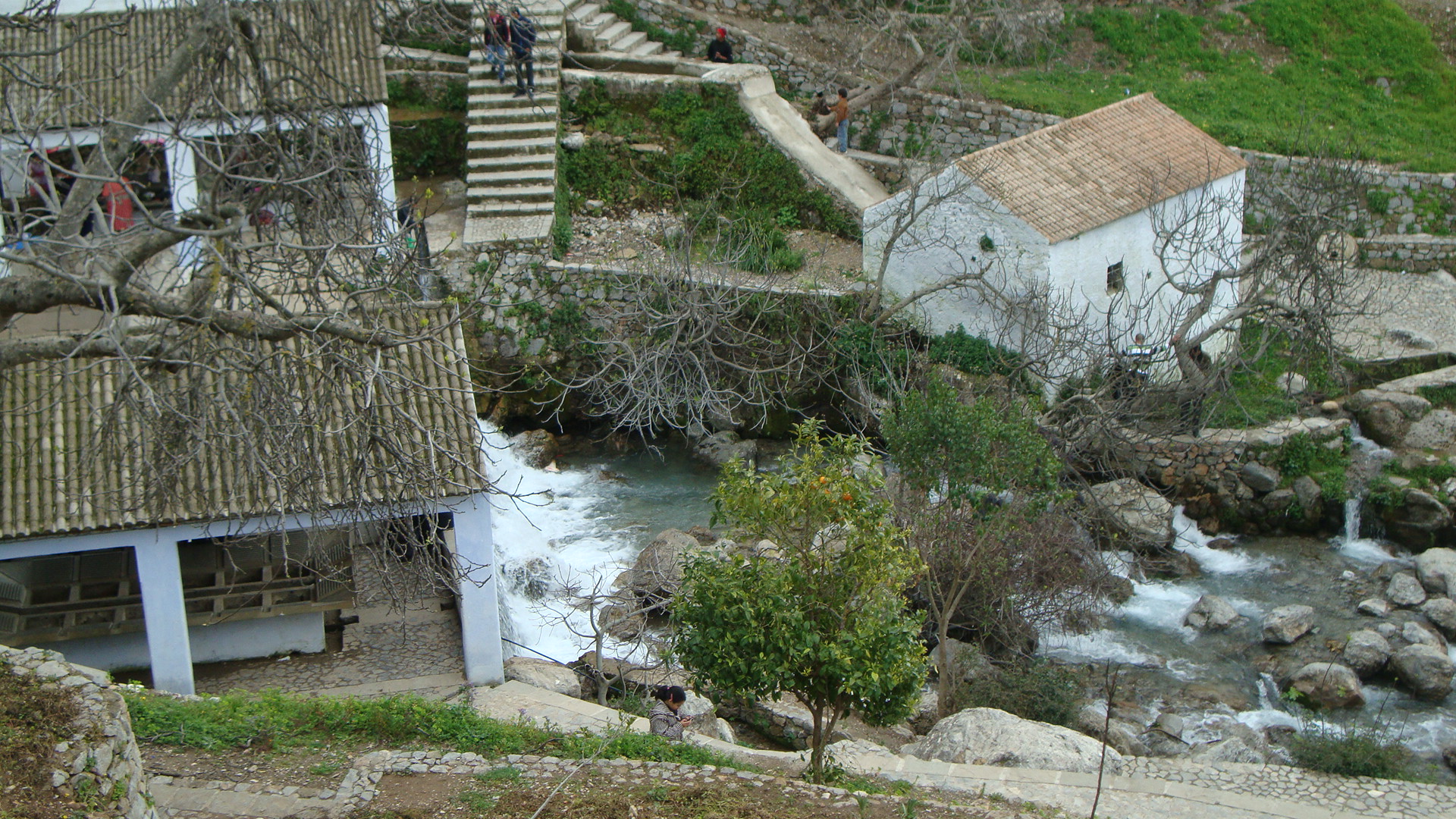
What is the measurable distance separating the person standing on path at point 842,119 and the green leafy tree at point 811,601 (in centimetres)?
1552

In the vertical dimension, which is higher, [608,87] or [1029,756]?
[608,87]

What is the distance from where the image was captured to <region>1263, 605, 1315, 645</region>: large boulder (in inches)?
629

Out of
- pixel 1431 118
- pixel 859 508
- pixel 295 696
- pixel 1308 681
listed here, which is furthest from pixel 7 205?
pixel 1431 118

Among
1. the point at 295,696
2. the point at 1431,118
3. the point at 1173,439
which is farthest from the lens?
the point at 1431,118

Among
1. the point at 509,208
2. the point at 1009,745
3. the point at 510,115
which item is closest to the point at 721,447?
the point at 509,208

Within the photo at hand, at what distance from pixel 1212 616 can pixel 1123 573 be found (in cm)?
132

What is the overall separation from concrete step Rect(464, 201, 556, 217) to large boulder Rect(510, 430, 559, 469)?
3558 millimetres

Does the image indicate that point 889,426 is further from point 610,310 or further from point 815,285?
point 610,310

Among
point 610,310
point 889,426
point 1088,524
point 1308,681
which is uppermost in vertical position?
point 610,310

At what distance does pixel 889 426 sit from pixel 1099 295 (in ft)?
18.0

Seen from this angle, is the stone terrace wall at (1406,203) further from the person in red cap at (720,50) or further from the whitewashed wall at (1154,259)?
the person in red cap at (720,50)

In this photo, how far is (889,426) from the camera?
51.1 ft

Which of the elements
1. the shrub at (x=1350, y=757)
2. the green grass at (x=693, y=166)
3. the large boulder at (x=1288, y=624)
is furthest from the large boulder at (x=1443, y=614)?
the green grass at (x=693, y=166)

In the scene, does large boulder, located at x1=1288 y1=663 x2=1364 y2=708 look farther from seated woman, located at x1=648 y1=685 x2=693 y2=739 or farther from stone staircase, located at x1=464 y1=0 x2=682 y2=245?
stone staircase, located at x1=464 y1=0 x2=682 y2=245
